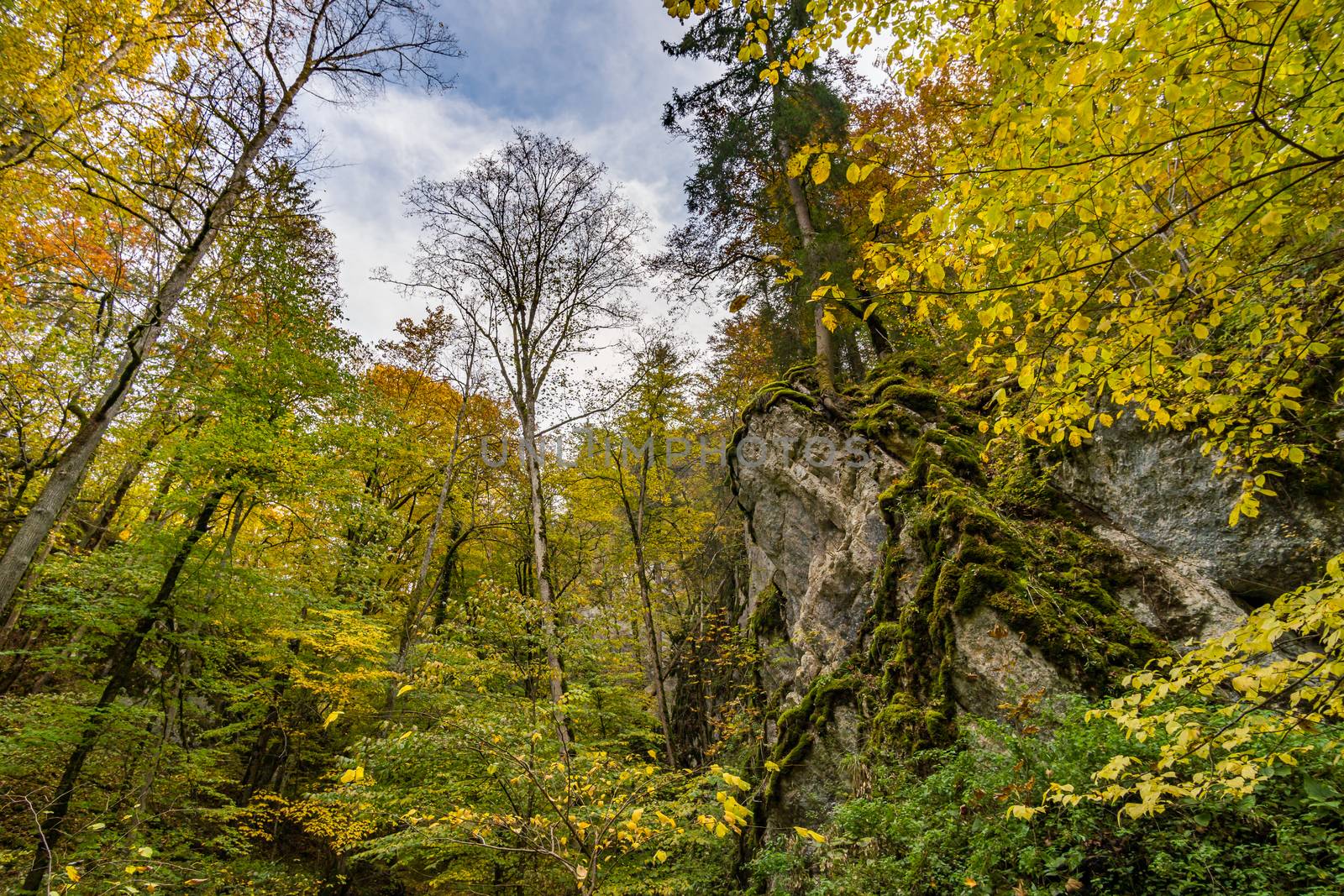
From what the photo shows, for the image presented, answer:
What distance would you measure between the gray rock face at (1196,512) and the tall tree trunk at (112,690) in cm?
1114

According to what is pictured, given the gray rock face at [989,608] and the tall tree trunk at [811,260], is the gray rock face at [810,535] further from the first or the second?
the tall tree trunk at [811,260]

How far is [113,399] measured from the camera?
4684 millimetres

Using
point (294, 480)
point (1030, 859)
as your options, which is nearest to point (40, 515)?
point (294, 480)

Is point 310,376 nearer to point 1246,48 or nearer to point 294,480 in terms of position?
point 294,480

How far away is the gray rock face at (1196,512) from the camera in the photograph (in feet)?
14.1

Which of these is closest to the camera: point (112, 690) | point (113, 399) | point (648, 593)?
point (113, 399)

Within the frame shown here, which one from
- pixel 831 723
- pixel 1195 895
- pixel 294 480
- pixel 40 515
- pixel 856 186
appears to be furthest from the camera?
pixel 856 186

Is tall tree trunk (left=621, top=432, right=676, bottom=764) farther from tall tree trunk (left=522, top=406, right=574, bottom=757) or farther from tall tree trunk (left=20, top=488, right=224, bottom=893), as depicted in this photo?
tall tree trunk (left=20, top=488, right=224, bottom=893)

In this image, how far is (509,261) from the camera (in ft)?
36.3

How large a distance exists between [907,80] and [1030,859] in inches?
186

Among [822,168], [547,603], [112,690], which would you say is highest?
[822,168]

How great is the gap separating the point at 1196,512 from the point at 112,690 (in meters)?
12.3

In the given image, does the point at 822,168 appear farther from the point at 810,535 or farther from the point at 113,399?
the point at 810,535

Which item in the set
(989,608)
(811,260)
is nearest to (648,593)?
(811,260)
